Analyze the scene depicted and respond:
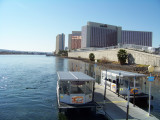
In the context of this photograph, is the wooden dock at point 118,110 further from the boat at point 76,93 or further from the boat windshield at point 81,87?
the boat windshield at point 81,87

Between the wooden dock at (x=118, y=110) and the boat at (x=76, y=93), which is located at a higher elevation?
the boat at (x=76, y=93)

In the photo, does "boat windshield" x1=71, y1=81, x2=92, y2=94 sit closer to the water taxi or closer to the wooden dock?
the wooden dock

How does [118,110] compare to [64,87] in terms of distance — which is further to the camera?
[64,87]

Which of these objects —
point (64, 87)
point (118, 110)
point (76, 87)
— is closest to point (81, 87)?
point (76, 87)

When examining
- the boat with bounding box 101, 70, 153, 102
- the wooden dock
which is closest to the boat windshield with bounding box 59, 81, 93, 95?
the wooden dock

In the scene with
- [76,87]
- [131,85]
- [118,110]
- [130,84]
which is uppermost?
[76,87]

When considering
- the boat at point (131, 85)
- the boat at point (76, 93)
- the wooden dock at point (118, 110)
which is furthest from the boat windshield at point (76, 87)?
the boat at point (131, 85)

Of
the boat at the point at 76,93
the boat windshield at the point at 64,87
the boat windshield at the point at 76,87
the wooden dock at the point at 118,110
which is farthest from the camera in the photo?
the boat windshield at the point at 64,87

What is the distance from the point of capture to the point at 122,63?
69500 mm

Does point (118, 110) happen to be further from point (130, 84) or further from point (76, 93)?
point (130, 84)

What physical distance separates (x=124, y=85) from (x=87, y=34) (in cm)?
17092

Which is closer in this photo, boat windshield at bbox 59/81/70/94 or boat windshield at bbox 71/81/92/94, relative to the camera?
boat windshield at bbox 71/81/92/94

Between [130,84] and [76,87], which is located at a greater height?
[76,87]

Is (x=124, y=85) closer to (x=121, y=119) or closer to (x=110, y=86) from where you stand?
(x=110, y=86)
